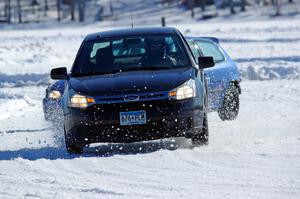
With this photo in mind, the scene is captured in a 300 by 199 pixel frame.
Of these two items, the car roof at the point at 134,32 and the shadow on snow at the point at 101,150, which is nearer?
the shadow on snow at the point at 101,150

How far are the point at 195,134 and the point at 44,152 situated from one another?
5.97 ft

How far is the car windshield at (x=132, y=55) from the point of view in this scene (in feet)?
37.6

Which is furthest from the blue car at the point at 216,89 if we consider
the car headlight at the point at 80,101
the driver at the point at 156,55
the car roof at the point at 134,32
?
the car headlight at the point at 80,101

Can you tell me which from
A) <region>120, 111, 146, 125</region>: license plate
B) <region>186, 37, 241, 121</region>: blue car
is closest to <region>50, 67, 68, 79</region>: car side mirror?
<region>120, 111, 146, 125</region>: license plate

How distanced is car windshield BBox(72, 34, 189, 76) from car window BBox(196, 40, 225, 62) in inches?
139

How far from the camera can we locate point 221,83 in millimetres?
14484

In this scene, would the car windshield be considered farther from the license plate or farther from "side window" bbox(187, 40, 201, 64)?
"side window" bbox(187, 40, 201, 64)

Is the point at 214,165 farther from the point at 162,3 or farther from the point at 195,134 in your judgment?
the point at 162,3

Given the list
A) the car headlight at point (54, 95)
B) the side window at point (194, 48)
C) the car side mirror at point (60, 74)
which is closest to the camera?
the car side mirror at point (60, 74)

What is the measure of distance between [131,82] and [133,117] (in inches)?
19.5

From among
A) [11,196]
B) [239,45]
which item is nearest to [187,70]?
[11,196]

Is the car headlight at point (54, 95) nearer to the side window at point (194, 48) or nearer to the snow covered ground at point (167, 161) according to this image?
the snow covered ground at point (167, 161)

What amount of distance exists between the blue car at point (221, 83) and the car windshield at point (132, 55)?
7.62 ft

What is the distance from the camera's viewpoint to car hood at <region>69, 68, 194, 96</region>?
1048 centimetres
